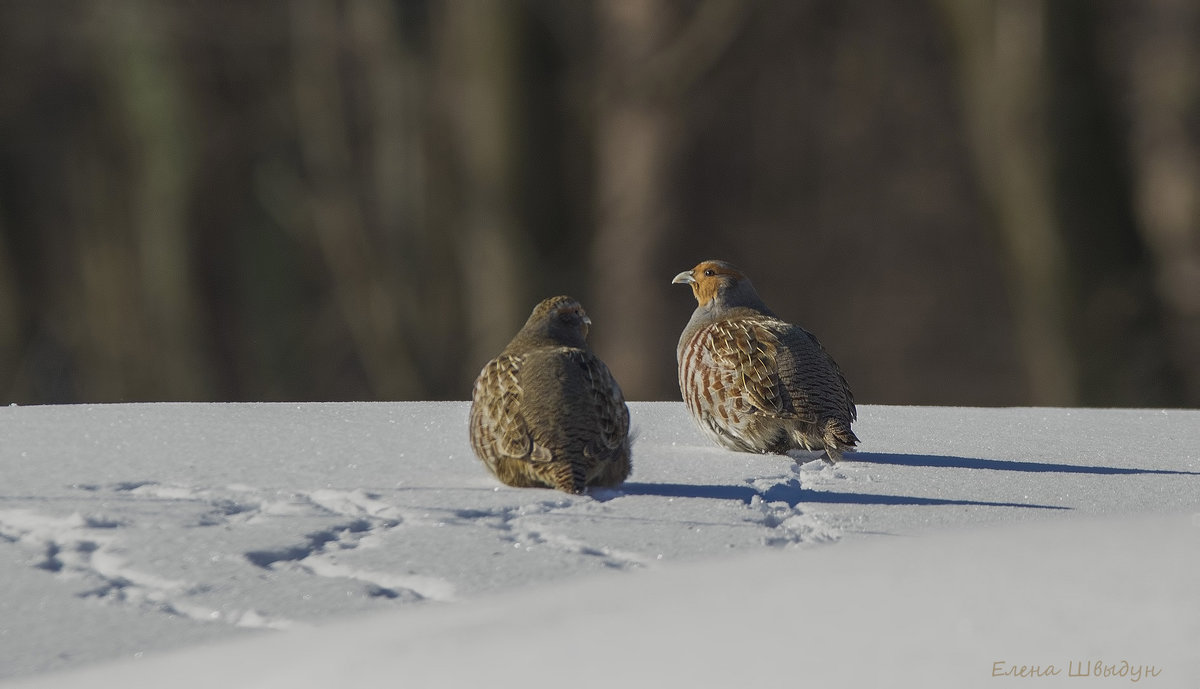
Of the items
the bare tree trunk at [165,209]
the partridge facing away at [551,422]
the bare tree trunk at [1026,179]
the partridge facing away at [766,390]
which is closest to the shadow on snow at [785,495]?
the partridge facing away at [551,422]

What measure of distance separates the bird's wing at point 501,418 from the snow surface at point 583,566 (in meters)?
0.12

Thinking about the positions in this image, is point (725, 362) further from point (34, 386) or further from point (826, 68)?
point (34, 386)

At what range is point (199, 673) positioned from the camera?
2453mm

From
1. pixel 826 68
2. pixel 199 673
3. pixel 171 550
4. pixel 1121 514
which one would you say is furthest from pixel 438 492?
pixel 826 68

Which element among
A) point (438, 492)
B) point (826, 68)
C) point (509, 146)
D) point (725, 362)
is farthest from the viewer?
point (826, 68)

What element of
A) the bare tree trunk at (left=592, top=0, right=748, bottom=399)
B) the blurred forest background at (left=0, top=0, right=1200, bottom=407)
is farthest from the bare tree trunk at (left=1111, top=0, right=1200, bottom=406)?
the bare tree trunk at (left=592, top=0, right=748, bottom=399)

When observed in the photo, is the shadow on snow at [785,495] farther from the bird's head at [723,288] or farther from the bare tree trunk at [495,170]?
the bare tree trunk at [495,170]

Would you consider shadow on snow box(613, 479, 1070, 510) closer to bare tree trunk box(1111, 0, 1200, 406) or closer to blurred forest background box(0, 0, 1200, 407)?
blurred forest background box(0, 0, 1200, 407)

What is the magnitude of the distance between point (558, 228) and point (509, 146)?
2.39 ft

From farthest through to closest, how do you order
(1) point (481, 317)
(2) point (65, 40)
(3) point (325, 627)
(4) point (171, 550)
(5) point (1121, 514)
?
(2) point (65, 40) → (1) point (481, 317) → (5) point (1121, 514) → (4) point (171, 550) → (3) point (325, 627)

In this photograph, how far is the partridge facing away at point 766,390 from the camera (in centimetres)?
437

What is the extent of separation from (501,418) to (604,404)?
29 cm

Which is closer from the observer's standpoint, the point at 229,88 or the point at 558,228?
the point at 558,228

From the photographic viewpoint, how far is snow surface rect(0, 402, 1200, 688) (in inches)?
95.3
